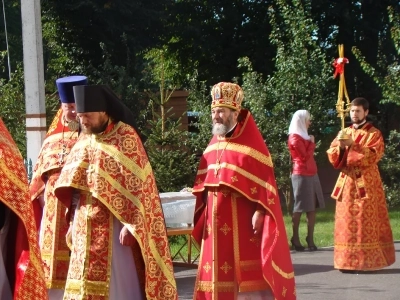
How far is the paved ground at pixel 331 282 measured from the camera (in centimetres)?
971

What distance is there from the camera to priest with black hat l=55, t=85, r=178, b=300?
6.66 meters

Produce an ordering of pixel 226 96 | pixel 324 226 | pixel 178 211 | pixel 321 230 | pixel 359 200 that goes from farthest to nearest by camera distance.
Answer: pixel 324 226, pixel 321 230, pixel 359 200, pixel 178 211, pixel 226 96

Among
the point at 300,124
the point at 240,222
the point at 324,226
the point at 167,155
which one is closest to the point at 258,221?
the point at 240,222

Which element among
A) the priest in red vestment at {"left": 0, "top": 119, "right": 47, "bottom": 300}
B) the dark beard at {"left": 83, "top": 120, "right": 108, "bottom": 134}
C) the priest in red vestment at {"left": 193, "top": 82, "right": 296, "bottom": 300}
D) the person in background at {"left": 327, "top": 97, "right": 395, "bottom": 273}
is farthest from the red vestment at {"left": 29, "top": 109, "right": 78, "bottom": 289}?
the person in background at {"left": 327, "top": 97, "right": 395, "bottom": 273}

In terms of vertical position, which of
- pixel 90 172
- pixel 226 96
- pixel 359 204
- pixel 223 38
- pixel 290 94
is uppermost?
pixel 223 38

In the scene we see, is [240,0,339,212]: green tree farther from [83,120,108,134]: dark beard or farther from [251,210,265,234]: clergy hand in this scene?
[83,120,108,134]: dark beard

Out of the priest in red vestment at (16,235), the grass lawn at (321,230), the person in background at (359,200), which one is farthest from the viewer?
the grass lawn at (321,230)

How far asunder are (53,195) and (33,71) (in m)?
2.33

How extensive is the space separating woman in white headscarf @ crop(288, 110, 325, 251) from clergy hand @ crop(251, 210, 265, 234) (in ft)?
18.3

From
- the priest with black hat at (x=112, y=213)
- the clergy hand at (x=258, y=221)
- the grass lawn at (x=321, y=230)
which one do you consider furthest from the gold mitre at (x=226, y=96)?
the grass lawn at (x=321, y=230)

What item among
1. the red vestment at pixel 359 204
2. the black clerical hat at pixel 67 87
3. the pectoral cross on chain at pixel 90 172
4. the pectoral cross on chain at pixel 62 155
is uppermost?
the black clerical hat at pixel 67 87

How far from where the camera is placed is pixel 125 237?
6656 mm

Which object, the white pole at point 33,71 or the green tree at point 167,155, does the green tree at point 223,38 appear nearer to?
the green tree at point 167,155

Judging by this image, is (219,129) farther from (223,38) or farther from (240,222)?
(223,38)
